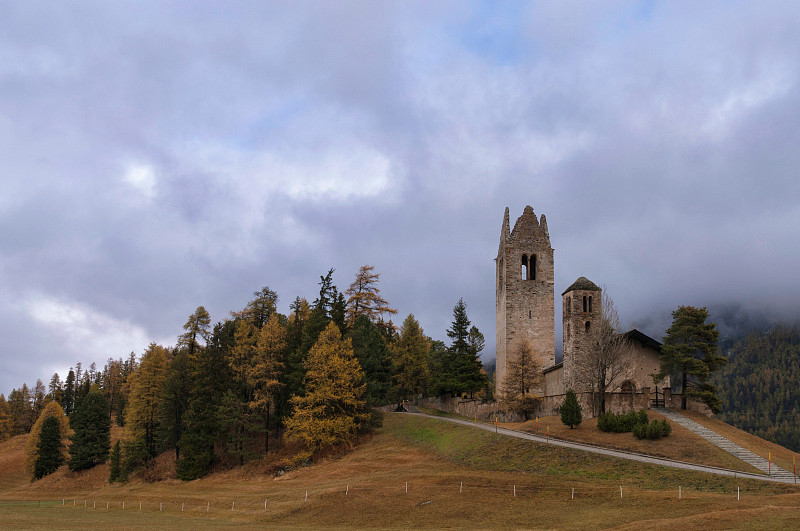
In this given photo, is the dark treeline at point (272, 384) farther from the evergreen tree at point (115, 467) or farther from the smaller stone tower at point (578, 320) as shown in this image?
the smaller stone tower at point (578, 320)

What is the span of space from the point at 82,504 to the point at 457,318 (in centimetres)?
4073

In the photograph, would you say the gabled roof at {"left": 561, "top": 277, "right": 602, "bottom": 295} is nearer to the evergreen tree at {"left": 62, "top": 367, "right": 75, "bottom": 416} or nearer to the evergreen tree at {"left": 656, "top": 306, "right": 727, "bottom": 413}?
the evergreen tree at {"left": 656, "top": 306, "right": 727, "bottom": 413}

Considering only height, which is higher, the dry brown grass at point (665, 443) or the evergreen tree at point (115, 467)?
the dry brown grass at point (665, 443)

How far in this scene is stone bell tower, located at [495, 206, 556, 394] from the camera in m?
68.1

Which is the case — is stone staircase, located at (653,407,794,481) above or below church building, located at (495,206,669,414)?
below

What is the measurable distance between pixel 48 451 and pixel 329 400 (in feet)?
160

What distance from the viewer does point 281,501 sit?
124 ft

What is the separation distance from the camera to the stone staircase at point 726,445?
31648 millimetres

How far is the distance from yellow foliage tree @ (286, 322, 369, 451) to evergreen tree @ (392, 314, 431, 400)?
21179 mm

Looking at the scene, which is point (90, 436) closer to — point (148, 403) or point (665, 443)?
point (148, 403)

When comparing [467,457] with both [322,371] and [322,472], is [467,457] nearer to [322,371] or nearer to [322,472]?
[322,472]

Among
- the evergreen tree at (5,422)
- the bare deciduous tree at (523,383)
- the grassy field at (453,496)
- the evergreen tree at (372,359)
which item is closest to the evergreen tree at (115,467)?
the grassy field at (453,496)

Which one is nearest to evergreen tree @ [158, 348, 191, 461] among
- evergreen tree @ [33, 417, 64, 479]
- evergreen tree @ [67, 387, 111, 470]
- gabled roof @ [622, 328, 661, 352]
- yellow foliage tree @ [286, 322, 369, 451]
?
yellow foliage tree @ [286, 322, 369, 451]

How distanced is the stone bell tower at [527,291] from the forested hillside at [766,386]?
6069 cm
